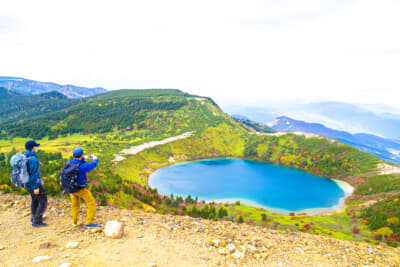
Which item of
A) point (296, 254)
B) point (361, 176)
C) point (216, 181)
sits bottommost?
point (216, 181)

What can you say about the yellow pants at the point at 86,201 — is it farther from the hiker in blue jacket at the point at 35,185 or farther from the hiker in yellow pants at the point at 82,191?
the hiker in blue jacket at the point at 35,185

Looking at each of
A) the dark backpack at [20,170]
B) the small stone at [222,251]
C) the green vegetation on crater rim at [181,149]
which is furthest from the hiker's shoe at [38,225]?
the green vegetation on crater rim at [181,149]

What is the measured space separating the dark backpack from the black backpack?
129 cm

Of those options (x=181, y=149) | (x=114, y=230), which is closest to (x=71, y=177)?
(x=114, y=230)

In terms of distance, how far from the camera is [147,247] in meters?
7.65

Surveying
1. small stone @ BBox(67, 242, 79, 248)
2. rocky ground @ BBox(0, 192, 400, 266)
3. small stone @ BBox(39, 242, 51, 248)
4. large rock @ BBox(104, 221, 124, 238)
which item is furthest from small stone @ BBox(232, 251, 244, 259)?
small stone @ BBox(39, 242, 51, 248)

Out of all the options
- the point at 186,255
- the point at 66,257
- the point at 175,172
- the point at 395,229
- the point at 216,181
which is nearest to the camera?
the point at 66,257

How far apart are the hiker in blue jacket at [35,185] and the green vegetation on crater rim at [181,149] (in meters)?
32.6

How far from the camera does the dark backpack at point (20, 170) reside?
23.7 feet

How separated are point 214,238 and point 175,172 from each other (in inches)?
3256

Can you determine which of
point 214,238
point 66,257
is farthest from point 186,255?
point 66,257

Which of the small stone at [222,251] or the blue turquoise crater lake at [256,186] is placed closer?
the small stone at [222,251]

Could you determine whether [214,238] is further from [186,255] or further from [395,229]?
[395,229]

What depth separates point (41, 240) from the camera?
23.4 ft
